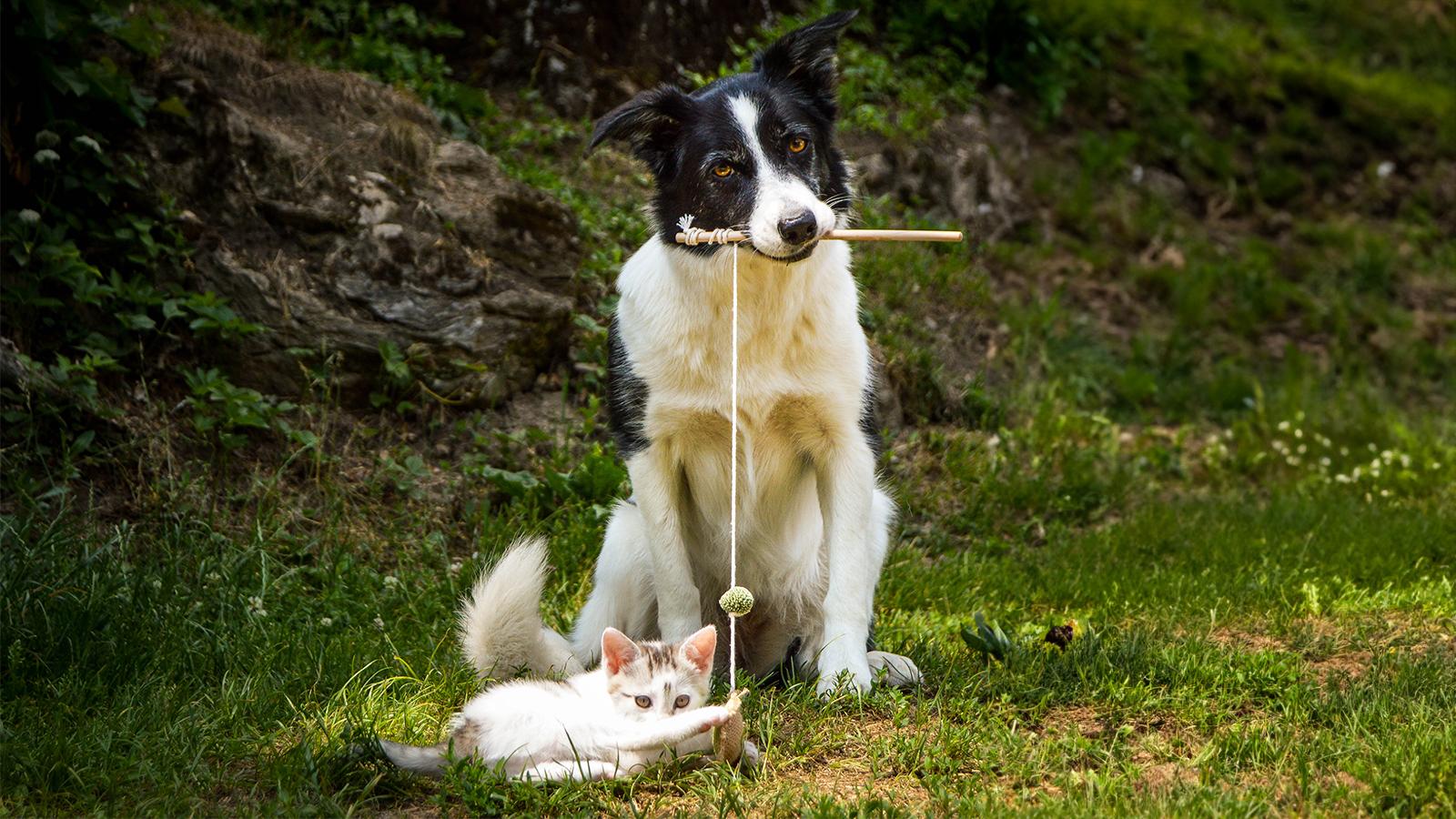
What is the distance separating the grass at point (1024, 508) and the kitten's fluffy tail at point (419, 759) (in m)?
0.05

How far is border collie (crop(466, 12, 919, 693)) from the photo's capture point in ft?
13.2

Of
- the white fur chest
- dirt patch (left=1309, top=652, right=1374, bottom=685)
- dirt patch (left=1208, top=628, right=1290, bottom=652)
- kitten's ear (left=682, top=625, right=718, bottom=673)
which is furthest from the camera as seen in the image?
dirt patch (left=1208, top=628, right=1290, bottom=652)

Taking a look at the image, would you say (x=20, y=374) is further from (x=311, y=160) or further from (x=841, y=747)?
(x=841, y=747)

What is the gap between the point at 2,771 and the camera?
325 cm

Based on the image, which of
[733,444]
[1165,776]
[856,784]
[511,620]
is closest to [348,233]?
[511,620]

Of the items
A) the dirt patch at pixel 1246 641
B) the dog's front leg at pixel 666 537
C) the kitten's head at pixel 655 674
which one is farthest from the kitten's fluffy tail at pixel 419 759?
the dirt patch at pixel 1246 641

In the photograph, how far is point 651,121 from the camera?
4.13m

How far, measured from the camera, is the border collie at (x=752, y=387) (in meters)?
4.03

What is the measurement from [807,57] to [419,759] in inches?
96.3

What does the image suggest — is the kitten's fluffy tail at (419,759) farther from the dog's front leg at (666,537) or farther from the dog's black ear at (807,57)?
the dog's black ear at (807,57)

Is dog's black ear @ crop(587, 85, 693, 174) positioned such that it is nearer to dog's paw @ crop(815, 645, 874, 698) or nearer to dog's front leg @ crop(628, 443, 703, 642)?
dog's front leg @ crop(628, 443, 703, 642)

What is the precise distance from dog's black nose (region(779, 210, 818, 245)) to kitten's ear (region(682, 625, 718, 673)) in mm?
1105

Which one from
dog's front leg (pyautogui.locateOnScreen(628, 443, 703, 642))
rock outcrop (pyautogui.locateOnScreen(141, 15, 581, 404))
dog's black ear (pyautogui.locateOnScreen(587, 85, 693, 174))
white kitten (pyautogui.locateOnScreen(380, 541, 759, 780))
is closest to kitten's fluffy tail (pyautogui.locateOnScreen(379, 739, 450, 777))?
white kitten (pyautogui.locateOnScreen(380, 541, 759, 780))

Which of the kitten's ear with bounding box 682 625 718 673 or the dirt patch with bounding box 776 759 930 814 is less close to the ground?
the kitten's ear with bounding box 682 625 718 673
